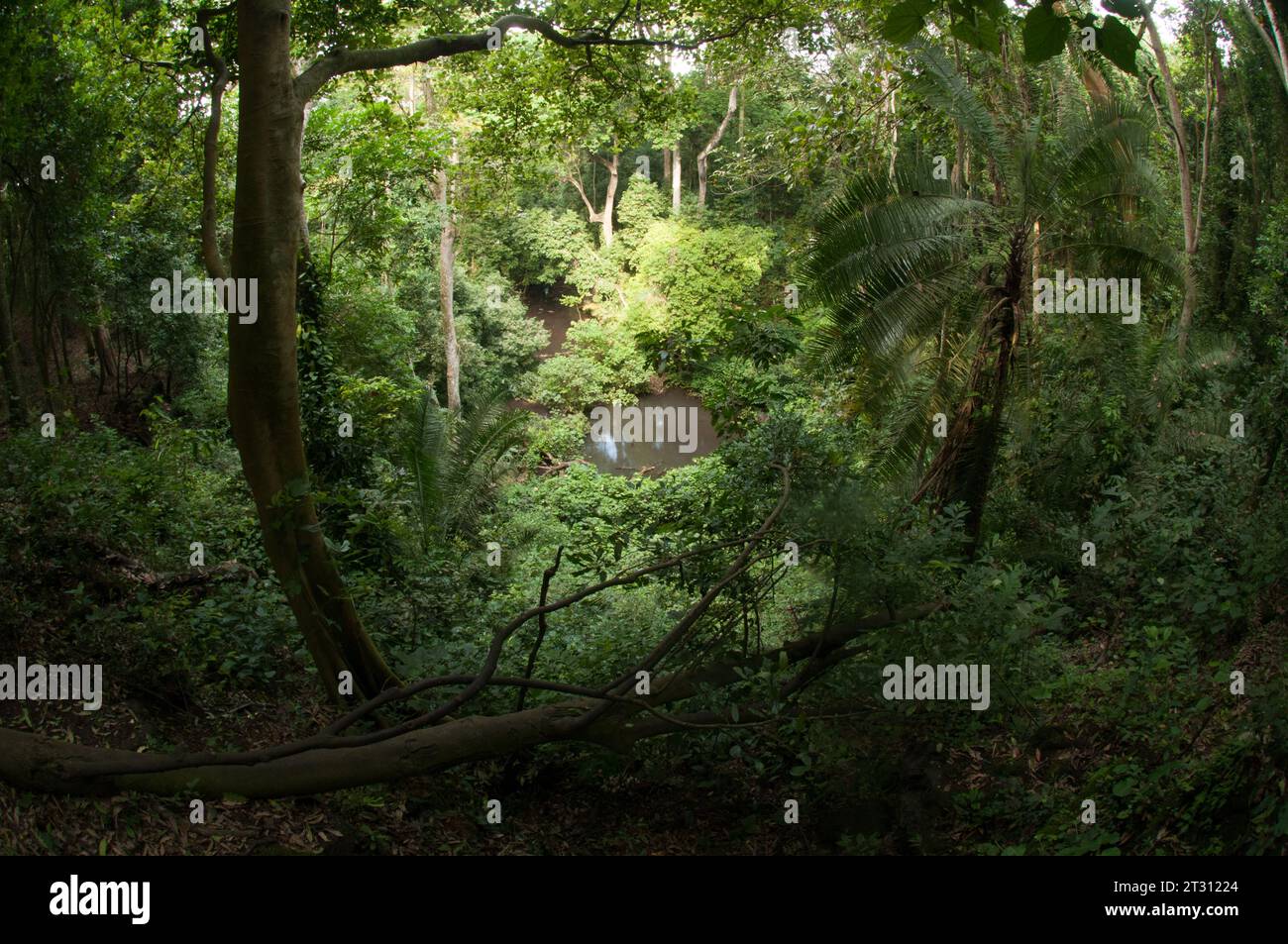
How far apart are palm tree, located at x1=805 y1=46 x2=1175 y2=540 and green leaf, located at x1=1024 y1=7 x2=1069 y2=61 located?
787 cm

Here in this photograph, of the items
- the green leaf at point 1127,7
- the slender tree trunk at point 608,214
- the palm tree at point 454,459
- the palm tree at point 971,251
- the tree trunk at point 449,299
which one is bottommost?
the palm tree at point 454,459

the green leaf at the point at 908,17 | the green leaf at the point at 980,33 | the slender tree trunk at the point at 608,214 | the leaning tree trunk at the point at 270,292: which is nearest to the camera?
the green leaf at the point at 908,17

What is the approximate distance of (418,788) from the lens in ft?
21.1

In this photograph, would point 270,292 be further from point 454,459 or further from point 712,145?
point 712,145

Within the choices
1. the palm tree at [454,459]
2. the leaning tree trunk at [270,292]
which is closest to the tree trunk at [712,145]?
the palm tree at [454,459]

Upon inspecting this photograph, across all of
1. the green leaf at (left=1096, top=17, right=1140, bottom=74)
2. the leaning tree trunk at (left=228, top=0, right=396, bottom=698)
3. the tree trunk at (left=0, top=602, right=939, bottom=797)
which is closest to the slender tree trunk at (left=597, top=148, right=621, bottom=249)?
the leaning tree trunk at (left=228, top=0, right=396, bottom=698)

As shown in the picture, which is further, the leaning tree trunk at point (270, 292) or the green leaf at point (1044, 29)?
the leaning tree trunk at point (270, 292)

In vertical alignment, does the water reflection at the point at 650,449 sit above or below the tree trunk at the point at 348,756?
above

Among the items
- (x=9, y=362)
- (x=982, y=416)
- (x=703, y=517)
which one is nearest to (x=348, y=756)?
(x=703, y=517)

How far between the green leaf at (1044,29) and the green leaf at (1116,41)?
0.33 feet

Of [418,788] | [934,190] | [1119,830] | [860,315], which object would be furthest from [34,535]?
[934,190]

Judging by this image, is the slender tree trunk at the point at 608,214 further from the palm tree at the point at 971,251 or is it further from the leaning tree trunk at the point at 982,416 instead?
the leaning tree trunk at the point at 982,416

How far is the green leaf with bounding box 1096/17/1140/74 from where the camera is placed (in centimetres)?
241

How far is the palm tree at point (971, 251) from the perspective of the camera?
1037 centimetres
